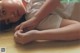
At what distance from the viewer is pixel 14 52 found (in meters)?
0.93

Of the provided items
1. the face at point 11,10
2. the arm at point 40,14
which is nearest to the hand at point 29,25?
the arm at point 40,14

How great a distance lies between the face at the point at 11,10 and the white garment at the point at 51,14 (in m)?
0.06

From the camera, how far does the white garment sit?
3.51 feet

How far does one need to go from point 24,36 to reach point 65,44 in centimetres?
21

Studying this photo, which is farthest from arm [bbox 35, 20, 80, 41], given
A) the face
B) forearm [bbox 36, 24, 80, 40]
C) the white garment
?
→ the face

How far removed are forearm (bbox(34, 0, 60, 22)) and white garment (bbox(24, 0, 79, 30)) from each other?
4 centimetres

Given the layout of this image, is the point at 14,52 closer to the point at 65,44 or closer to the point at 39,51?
the point at 39,51

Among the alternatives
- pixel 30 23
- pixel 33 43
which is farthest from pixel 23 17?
pixel 33 43

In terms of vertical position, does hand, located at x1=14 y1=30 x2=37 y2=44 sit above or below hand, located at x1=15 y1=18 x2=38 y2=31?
below

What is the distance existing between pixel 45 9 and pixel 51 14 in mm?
68

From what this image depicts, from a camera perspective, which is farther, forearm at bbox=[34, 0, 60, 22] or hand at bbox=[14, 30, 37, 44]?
forearm at bbox=[34, 0, 60, 22]

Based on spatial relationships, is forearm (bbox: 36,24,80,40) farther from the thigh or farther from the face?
the face

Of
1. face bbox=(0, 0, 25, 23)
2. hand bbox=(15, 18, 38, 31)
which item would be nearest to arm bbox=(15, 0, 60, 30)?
hand bbox=(15, 18, 38, 31)

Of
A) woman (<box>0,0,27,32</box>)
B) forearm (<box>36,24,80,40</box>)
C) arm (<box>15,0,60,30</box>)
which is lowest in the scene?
forearm (<box>36,24,80,40</box>)
